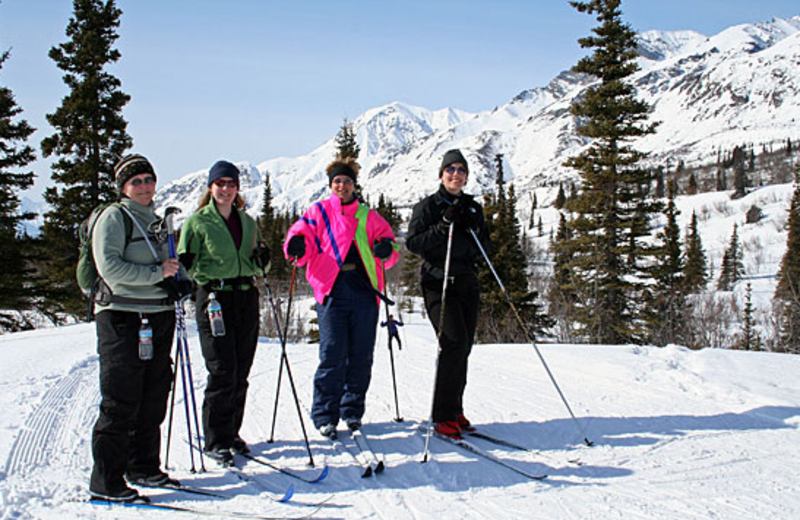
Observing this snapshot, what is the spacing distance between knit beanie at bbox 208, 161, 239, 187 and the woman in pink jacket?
626mm

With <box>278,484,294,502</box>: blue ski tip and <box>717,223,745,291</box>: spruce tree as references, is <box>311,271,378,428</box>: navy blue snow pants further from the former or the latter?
<box>717,223,745,291</box>: spruce tree

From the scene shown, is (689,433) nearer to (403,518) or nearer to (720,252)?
(403,518)

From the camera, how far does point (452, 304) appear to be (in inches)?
170

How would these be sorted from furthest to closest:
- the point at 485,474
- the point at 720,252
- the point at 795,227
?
1. the point at 720,252
2. the point at 795,227
3. the point at 485,474

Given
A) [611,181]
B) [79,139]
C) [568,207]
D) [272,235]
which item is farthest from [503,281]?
[272,235]

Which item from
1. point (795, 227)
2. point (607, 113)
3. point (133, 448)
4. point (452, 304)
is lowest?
point (133, 448)

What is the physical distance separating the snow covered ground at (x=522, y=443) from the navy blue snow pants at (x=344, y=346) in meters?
0.32

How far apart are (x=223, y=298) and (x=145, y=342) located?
726mm

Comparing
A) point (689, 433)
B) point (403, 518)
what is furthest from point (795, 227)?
point (403, 518)

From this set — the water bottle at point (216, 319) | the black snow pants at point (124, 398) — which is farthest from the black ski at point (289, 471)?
the water bottle at point (216, 319)

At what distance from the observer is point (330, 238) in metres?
4.27

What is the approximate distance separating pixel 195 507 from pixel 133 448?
2.18 ft

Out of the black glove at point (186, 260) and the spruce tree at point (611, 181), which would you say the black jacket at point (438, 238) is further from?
the spruce tree at point (611, 181)

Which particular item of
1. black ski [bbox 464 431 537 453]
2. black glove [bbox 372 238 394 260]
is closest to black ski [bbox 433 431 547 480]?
black ski [bbox 464 431 537 453]
